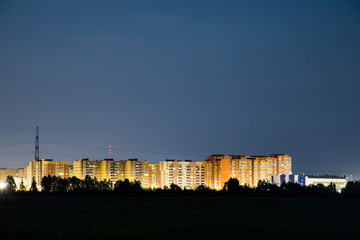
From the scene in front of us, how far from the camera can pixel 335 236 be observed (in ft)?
113

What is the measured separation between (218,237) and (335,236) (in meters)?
8.12

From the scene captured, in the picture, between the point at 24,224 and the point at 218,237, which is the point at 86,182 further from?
the point at 218,237

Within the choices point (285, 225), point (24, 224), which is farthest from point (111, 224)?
point (285, 225)

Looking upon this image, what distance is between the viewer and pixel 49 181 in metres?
170

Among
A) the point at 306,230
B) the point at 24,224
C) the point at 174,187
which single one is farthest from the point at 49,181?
the point at 306,230

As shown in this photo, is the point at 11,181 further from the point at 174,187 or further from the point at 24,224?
the point at 24,224

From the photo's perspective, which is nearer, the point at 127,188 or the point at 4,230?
the point at 4,230

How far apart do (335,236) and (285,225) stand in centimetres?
833

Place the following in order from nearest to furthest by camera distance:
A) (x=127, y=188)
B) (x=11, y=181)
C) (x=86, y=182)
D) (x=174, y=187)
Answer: (x=127, y=188) → (x=174, y=187) → (x=86, y=182) → (x=11, y=181)

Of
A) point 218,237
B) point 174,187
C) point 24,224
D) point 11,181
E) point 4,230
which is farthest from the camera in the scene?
point 11,181

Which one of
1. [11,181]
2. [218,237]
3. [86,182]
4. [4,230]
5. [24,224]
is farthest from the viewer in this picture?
[11,181]

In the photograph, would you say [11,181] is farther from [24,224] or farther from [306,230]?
[306,230]

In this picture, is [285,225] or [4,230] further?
[285,225]

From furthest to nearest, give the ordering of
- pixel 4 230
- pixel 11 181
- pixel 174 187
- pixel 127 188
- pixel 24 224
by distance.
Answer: pixel 11 181, pixel 174 187, pixel 127 188, pixel 24 224, pixel 4 230
